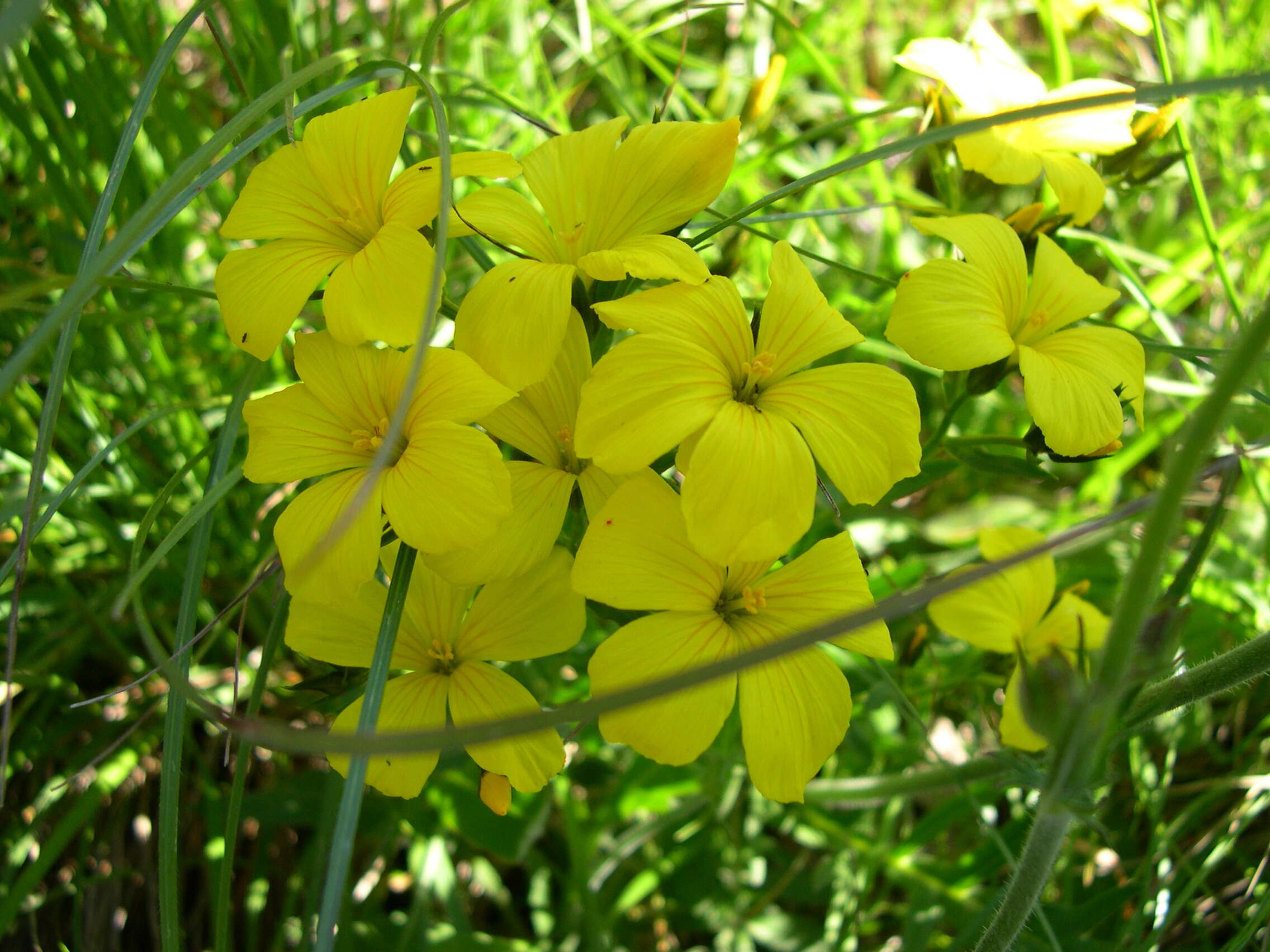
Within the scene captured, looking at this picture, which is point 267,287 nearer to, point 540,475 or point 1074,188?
point 540,475

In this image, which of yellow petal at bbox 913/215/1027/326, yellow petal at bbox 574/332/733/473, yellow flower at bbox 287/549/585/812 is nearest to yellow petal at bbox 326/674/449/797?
yellow flower at bbox 287/549/585/812

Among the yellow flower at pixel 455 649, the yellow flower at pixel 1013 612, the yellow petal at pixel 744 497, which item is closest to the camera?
the yellow petal at pixel 744 497

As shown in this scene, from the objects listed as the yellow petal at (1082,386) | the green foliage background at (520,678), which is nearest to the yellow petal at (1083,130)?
the green foliage background at (520,678)

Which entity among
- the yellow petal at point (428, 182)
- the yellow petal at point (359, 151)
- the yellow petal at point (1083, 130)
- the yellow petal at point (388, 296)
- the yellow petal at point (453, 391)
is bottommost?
the yellow petal at point (1083, 130)

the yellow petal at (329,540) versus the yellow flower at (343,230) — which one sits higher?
the yellow flower at (343,230)

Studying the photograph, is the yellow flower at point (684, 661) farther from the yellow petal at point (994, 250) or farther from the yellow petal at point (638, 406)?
the yellow petal at point (994, 250)

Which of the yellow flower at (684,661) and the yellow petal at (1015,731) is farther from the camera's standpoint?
the yellow petal at (1015,731)

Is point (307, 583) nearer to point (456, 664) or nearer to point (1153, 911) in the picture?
point (456, 664)
